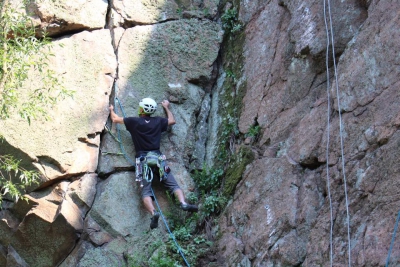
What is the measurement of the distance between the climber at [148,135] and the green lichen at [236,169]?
0.63 metres

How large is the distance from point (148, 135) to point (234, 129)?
1184 mm

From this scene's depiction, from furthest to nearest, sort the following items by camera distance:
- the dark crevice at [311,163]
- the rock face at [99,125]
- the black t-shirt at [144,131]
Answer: the black t-shirt at [144,131]
the rock face at [99,125]
the dark crevice at [311,163]

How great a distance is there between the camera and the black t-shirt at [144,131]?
7859mm

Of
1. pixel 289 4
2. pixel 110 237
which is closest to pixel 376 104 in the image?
pixel 289 4

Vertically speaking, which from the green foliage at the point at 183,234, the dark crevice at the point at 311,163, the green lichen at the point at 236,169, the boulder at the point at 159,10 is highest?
the boulder at the point at 159,10

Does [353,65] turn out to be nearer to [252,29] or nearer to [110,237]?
[252,29]

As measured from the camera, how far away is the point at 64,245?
7633 millimetres

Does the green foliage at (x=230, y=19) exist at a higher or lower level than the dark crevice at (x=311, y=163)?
higher

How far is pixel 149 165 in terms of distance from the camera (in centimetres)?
773

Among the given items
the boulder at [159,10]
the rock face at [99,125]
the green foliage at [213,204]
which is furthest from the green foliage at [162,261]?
the boulder at [159,10]

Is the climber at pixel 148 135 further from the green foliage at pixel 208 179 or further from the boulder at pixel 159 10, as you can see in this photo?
the boulder at pixel 159 10

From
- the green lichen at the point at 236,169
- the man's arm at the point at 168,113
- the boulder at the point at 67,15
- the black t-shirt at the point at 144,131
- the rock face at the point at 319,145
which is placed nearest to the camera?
the rock face at the point at 319,145

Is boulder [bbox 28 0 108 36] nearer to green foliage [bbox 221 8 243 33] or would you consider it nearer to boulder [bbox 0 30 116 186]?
boulder [bbox 0 30 116 186]

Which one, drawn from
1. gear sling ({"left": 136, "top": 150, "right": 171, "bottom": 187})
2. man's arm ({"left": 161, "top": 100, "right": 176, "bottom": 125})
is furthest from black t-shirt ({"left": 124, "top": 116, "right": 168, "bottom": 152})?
man's arm ({"left": 161, "top": 100, "right": 176, "bottom": 125})
